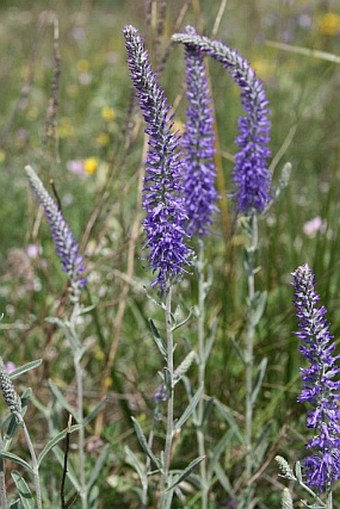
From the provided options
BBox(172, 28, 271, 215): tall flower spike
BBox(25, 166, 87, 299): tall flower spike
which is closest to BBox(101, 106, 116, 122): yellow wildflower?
BBox(172, 28, 271, 215): tall flower spike

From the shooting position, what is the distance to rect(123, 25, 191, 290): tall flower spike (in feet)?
5.20

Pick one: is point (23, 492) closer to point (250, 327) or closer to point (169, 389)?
point (169, 389)

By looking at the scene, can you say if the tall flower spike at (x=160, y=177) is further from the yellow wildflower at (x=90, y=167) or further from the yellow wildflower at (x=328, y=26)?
the yellow wildflower at (x=328, y=26)

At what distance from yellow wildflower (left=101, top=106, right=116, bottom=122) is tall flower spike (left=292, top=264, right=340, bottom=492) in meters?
3.79

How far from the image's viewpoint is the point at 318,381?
1.64 metres

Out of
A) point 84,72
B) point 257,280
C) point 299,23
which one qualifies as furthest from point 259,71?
point 257,280

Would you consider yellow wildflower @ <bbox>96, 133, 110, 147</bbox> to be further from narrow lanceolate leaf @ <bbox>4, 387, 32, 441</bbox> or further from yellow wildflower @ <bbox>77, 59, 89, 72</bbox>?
narrow lanceolate leaf @ <bbox>4, 387, 32, 441</bbox>

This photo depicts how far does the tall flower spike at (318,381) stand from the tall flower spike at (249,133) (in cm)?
73

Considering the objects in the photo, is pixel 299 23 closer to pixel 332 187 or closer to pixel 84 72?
pixel 84 72

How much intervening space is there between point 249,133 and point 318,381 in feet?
3.04

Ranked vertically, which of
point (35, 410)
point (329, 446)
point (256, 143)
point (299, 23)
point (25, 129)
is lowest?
point (35, 410)

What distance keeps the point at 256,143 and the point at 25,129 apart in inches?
167

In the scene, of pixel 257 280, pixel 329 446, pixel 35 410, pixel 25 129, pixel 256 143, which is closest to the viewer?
pixel 329 446

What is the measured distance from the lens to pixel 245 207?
235 cm
